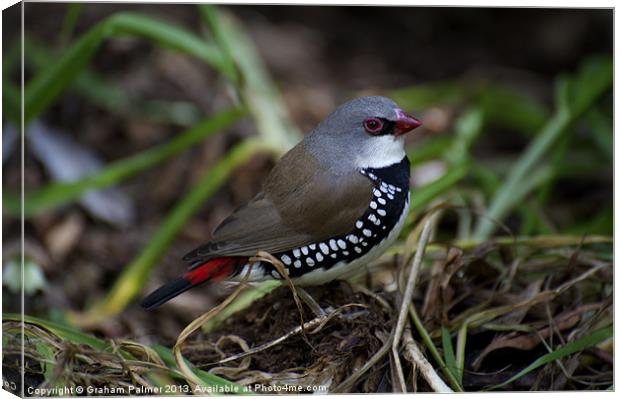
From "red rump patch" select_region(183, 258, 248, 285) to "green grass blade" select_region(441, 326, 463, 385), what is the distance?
0.78 metres

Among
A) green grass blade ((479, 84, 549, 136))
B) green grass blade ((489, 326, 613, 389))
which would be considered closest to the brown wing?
green grass blade ((489, 326, 613, 389))

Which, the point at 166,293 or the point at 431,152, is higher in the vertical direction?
the point at 166,293

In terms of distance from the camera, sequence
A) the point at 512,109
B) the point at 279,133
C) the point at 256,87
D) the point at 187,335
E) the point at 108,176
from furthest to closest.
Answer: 1. the point at 512,109
2. the point at 256,87
3. the point at 279,133
4. the point at 108,176
5. the point at 187,335

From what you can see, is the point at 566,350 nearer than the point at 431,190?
Yes

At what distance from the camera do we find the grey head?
10.3ft

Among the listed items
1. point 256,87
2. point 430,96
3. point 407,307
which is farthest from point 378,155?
point 430,96

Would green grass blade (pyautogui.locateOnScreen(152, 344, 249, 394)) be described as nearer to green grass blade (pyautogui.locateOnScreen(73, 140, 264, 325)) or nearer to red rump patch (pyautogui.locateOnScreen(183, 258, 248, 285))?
red rump patch (pyautogui.locateOnScreen(183, 258, 248, 285))

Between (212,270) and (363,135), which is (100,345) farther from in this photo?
(363,135)

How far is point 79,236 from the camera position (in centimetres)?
495

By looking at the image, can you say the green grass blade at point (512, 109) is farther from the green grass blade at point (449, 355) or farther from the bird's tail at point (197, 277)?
the bird's tail at point (197, 277)

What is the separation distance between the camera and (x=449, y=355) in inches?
129

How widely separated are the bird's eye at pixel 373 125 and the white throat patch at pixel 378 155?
4cm

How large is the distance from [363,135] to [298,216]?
0.36 meters

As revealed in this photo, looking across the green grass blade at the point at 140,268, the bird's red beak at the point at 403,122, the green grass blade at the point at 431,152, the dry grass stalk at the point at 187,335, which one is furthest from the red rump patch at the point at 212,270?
the green grass blade at the point at 431,152
